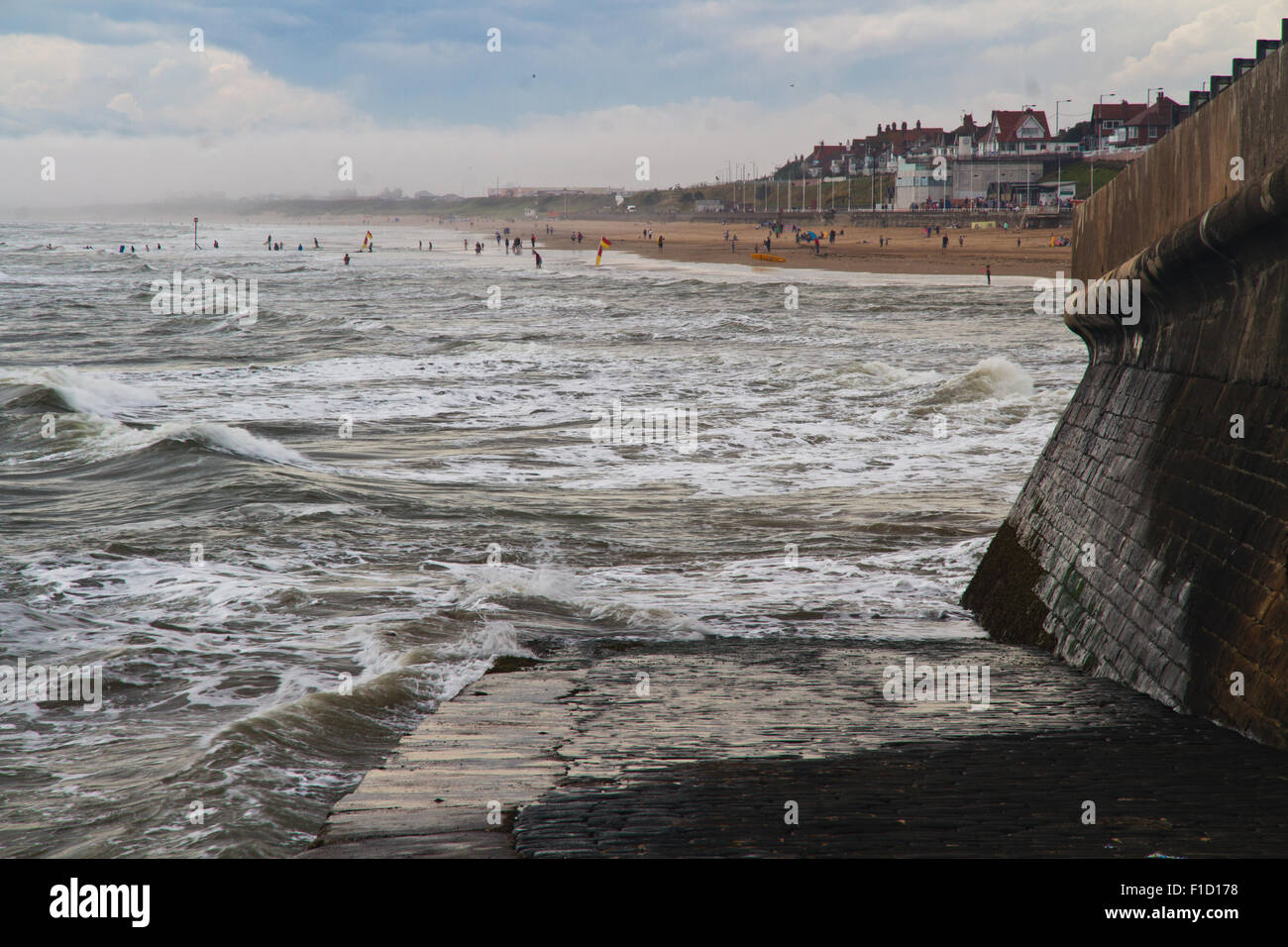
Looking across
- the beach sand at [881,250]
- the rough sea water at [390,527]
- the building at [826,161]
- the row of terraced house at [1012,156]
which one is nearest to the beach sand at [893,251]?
the beach sand at [881,250]

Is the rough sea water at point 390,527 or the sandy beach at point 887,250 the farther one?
the sandy beach at point 887,250

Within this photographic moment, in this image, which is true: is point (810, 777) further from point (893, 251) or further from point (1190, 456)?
point (893, 251)

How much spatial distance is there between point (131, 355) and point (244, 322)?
1053 centimetres

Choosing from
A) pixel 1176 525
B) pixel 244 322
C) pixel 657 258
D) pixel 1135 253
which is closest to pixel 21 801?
pixel 1176 525

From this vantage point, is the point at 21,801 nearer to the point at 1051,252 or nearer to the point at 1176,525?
the point at 1176,525

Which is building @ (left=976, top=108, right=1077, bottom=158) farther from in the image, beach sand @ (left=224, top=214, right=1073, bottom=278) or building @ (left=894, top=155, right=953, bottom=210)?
beach sand @ (left=224, top=214, right=1073, bottom=278)

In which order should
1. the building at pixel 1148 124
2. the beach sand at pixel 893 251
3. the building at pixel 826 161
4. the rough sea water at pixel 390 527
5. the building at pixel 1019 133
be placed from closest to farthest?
the rough sea water at pixel 390 527
the beach sand at pixel 893 251
the building at pixel 1148 124
the building at pixel 1019 133
the building at pixel 826 161

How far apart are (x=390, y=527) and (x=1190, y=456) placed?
10159 mm

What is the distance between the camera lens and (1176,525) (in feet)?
22.0

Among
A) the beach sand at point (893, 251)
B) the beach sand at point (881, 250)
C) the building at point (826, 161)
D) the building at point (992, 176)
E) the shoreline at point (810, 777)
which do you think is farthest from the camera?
the building at point (826, 161)

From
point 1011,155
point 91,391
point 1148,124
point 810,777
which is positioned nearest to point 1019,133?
point 1011,155

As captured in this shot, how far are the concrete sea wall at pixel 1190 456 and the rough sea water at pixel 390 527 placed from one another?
6.26ft

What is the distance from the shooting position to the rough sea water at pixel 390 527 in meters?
7.50

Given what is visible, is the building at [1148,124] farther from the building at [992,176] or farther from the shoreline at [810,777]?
the shoreline at [810,777]
